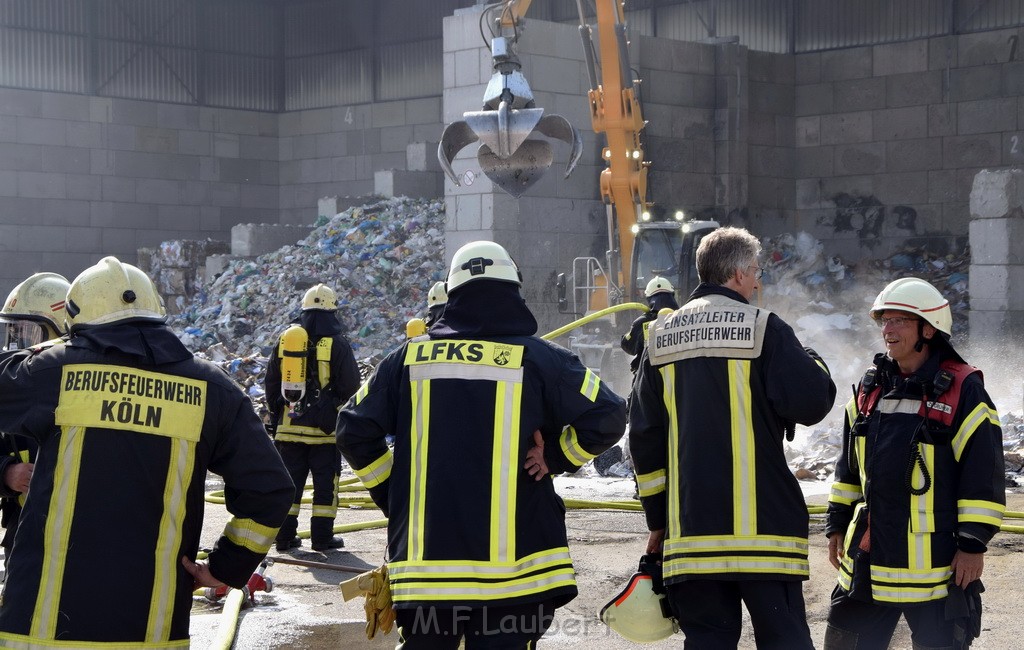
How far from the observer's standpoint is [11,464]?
3.72 meters

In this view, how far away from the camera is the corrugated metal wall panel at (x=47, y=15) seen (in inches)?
968

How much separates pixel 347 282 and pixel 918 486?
55.5ft

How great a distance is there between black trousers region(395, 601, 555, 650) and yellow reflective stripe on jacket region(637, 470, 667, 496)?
0.74m

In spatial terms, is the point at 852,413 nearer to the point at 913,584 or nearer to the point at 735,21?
the point at 913,584

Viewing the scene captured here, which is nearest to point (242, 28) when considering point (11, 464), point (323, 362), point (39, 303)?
point (323, 362)

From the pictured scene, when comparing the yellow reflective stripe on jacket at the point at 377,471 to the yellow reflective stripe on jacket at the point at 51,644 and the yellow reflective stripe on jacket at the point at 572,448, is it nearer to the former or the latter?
the yellow reflective stripe on jacket at the point at 572,448

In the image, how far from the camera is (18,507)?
4.21m

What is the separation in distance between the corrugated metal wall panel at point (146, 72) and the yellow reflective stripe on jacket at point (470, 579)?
23.6 metres

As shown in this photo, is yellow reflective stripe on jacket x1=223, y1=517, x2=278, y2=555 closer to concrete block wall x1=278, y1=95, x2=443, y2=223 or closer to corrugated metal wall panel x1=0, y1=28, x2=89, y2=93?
concrete block wall x1=278, y1=95, x2=443, y2=223

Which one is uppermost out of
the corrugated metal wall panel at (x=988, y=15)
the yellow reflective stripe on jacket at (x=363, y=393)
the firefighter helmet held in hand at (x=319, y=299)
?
the corrugated metal wall panel at (x=988, y=15)

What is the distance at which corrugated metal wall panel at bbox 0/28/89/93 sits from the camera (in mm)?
24391

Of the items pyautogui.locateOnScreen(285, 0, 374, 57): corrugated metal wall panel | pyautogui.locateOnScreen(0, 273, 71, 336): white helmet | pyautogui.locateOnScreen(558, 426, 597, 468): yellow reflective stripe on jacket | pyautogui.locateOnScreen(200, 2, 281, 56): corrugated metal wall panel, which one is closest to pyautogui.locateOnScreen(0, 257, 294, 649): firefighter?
pyautogui.locateOnScreen(558, 426, 597, 468): yellow reflective stripe on jacket

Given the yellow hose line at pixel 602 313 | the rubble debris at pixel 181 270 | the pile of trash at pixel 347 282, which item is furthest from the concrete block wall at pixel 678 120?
the rubble debris at pixel 181 270

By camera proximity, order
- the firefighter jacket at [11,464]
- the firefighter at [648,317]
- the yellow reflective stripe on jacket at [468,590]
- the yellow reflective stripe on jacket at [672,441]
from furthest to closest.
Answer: the firefighter at [648,317] < the yellow reflective stripe on jacket at [672,441] < the firefighter jacket at [11,464] < the yellow reflective stripe on jacket at [468,590]
